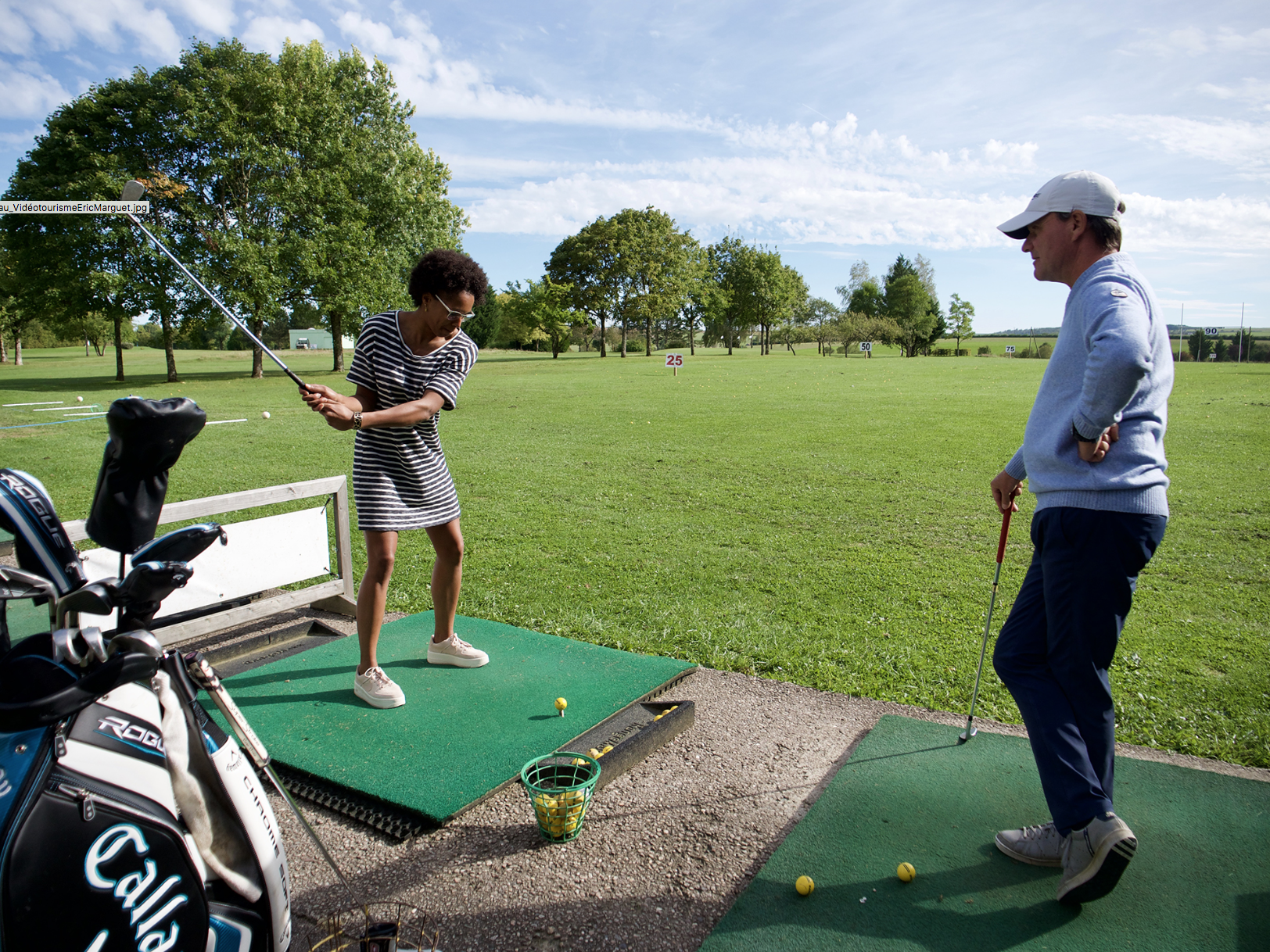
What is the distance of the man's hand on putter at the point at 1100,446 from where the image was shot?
7.85 ft

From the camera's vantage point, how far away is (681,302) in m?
67.7

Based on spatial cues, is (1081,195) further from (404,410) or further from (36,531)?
(36,531)

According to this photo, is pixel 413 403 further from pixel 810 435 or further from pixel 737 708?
pixel 810 435

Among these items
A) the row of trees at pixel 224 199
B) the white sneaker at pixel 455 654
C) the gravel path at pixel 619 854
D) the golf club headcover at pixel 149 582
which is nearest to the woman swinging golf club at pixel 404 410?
the white sneaker at pixel 455 654

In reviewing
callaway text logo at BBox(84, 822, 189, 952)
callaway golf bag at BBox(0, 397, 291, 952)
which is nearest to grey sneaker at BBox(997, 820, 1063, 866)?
callaway golf bag at BBox(0, 397, 291, 952)

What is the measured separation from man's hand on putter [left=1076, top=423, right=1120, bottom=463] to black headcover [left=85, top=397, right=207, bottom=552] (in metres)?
2.42

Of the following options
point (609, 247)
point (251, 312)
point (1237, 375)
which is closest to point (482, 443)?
point (251, 312)

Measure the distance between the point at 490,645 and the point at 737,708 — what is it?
156 cm

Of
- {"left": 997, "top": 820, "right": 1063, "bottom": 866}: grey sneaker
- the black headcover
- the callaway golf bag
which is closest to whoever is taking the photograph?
the callaway golf bag

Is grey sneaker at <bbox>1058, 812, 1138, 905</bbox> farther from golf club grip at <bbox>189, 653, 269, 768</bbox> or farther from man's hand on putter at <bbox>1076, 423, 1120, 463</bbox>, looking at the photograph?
golf club grip at <bbox>189, 653, 269, 768</bbox>

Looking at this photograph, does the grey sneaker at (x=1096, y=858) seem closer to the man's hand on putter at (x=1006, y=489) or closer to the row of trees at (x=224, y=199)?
the man's hand on putter at (x=1006, y=489)

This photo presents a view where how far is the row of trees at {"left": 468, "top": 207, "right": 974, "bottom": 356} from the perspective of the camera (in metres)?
65.7

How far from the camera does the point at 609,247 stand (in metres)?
64.9

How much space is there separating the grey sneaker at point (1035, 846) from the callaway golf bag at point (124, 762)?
2334 mm
